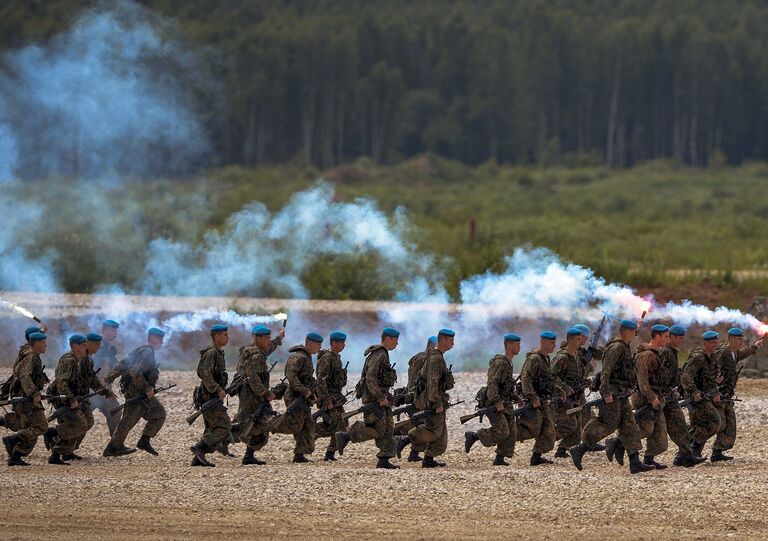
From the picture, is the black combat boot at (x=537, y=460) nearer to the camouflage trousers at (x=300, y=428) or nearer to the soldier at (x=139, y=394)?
the camouflage trousers at (x=300, y=428)

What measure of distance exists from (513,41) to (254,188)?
3364 cm

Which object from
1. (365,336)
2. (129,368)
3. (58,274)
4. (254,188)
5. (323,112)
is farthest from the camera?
(323,112)

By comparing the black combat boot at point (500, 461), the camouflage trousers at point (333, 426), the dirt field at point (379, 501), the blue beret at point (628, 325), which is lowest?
the dirt field at point (379, 501)

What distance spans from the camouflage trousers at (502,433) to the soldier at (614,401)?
69 centimetres

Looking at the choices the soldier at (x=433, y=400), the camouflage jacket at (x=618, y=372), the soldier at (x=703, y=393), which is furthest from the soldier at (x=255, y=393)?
the soldier at (x=703, y=393)

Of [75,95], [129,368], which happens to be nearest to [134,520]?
[129,368]

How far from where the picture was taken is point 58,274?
34.2m

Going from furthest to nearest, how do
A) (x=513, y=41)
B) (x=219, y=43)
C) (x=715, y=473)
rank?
(x=513, y=41) < (x=219, y=43) < (x=715, y=473)

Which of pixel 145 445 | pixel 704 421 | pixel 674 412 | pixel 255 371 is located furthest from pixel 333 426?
pixel 704 421

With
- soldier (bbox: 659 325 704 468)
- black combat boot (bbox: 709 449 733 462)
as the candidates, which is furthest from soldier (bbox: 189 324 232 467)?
black combat boot (bbox: 709 449 733 462)

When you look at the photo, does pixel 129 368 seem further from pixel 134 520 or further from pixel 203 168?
pixel 203 168

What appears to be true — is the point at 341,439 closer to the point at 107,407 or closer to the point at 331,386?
the point at 331,386

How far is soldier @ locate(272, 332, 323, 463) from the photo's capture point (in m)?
16.0

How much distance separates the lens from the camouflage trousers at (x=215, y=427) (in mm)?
15820
